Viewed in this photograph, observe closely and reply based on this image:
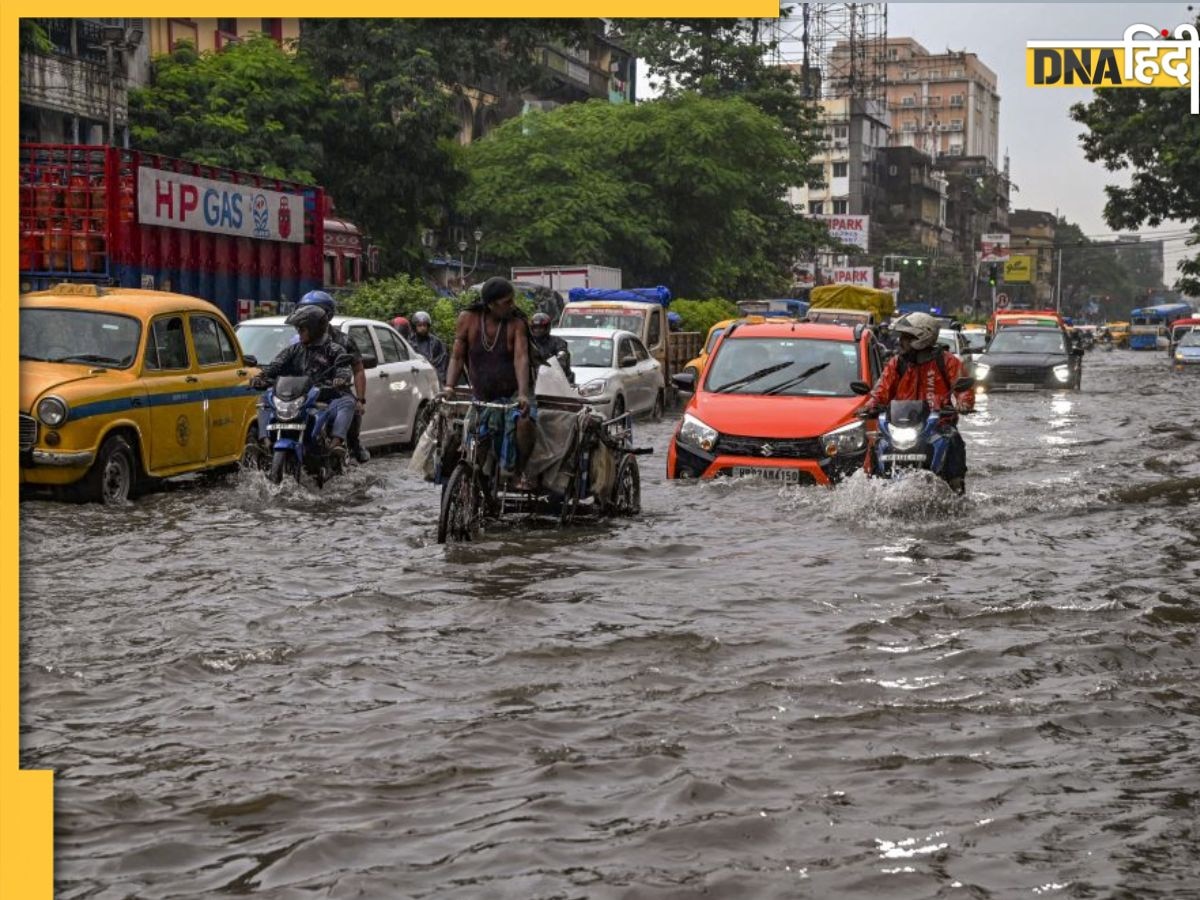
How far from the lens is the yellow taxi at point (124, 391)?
12672 millimetres

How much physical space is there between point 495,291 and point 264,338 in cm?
664

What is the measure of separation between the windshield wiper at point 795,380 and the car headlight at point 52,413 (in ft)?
18.4

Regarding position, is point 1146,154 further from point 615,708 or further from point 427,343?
point 615,708

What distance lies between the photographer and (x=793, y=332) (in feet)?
51.5

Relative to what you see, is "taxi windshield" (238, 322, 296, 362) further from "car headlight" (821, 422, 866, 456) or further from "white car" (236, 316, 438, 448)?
"car headlight" (821, 422, 866, 456)

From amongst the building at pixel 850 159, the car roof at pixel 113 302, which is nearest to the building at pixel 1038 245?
the building at pixel 850 159

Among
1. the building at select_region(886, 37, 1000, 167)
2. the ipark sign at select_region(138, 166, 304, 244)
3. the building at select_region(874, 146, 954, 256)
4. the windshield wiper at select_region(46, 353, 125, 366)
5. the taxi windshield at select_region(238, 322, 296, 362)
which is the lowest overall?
the windshield wiper at select_region(46, 353, 125, 366)

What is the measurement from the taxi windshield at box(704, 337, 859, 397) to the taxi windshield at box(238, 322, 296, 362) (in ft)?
14.5

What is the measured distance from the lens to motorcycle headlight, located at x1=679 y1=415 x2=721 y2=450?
1423cm

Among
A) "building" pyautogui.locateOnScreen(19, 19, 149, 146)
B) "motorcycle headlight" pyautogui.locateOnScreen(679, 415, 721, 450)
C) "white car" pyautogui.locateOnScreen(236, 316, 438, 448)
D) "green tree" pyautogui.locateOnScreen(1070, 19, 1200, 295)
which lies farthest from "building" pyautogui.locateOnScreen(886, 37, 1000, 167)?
"motorcycle headlight" pyautogui.locateOnScreen(679, 415, 721, 450)

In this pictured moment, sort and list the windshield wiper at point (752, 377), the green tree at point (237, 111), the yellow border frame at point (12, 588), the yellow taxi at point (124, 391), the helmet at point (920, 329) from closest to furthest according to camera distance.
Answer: the yellow border frame at point (12, 588), the helmet at point (920, 329), the yellow taxi at point (124, 391), the windshield wiper at point (752, 377), the green tree at point (237, 111)

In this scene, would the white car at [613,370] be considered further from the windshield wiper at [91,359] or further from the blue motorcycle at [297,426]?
the windshield wiper at [91,359]

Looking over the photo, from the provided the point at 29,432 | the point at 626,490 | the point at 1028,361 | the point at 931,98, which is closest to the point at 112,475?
the point at 29,432

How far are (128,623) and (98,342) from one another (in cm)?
571
